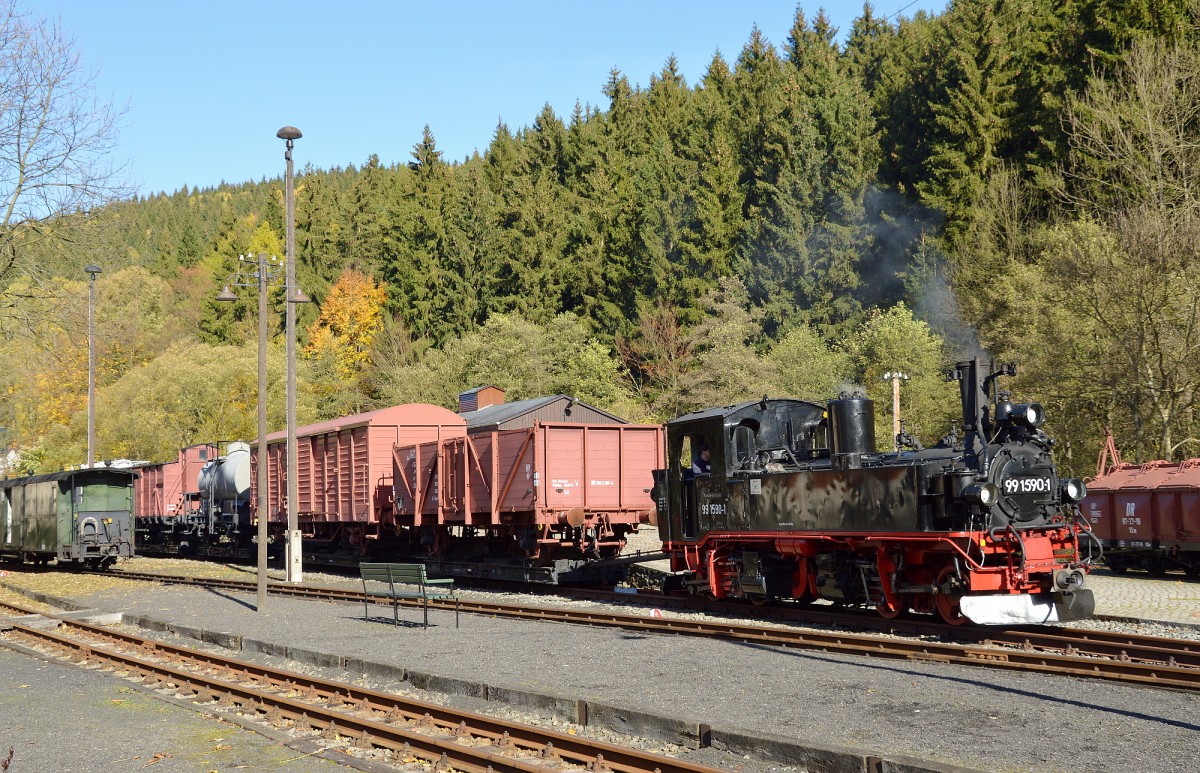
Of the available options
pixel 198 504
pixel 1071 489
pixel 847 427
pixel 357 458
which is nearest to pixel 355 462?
pixel 357 458

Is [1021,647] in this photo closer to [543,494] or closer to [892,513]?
[892,513]

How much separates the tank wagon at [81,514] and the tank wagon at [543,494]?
1139 cm

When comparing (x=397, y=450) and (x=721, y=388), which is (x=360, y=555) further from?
(x=721, y=388)

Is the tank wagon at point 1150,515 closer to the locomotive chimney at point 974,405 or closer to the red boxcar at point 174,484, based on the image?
the locomotive chimney at point 974,405

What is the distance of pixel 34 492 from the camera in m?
31.5

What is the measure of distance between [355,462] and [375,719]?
1878 centimetres

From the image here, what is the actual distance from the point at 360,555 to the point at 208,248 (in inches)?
3395

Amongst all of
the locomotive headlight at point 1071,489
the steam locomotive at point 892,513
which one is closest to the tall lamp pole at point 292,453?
the steam locomotive at point 892,513

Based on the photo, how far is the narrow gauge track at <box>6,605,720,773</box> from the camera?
7.85 metres

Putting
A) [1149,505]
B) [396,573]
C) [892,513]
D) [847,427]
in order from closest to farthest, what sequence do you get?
[892,513]
[847,427]
[396,573]
[1149,505]

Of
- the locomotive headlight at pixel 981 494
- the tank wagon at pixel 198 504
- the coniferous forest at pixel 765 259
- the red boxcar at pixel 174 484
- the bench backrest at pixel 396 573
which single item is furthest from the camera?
the red boxcar at pixel 174 484

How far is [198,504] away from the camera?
38438 mm

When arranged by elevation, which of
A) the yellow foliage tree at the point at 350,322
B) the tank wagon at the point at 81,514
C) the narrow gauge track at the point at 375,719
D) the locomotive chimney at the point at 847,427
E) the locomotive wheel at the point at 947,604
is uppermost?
the yellow foliage tree at the point at 350,322

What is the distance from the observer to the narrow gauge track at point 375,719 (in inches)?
309
